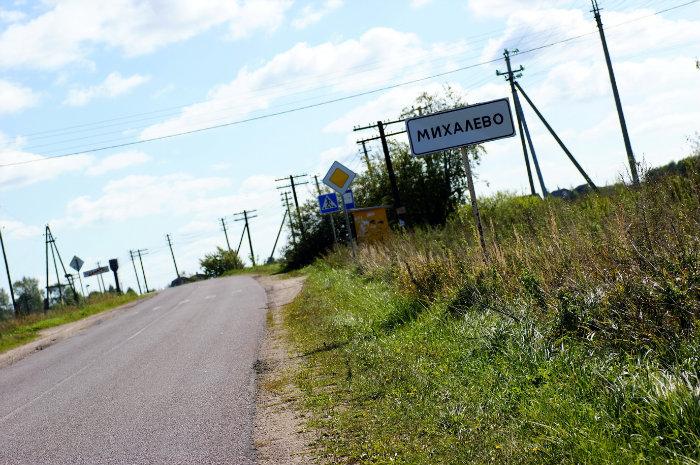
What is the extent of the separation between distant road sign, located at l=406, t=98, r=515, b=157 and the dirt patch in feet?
11.7

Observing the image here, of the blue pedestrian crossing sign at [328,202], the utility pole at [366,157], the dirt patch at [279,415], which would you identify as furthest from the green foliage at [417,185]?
the dirt patch at [279,415]

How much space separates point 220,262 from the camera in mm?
85875

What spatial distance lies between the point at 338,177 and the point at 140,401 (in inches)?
444

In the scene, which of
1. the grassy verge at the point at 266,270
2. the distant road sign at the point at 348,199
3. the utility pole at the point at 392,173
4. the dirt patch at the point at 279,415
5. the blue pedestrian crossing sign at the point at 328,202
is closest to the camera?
the dirt patch at the point at 279,415

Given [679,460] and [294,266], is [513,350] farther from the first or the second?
[294,266]

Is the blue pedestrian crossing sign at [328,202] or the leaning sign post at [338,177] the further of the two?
the blue pedestrian crossing sign at [328,202]

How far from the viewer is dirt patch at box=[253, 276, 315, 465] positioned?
6.47 m

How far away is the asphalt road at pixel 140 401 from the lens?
7.33 meters

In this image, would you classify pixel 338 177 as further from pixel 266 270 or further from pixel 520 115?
pixel 266 270

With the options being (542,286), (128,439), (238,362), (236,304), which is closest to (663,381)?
(542,286)

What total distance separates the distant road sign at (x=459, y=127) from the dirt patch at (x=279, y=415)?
11.7 ft

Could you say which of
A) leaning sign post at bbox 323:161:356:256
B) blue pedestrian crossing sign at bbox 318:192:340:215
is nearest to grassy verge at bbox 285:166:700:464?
leaning sign post at bbox 323:161:356:256

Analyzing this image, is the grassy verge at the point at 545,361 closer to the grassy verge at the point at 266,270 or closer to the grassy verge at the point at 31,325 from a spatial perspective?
the grassy verge at the point at 31,325

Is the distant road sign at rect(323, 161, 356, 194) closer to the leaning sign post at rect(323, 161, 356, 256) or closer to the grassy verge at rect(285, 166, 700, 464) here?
the leaning sign post at rect(323, 161, 356, 256)
